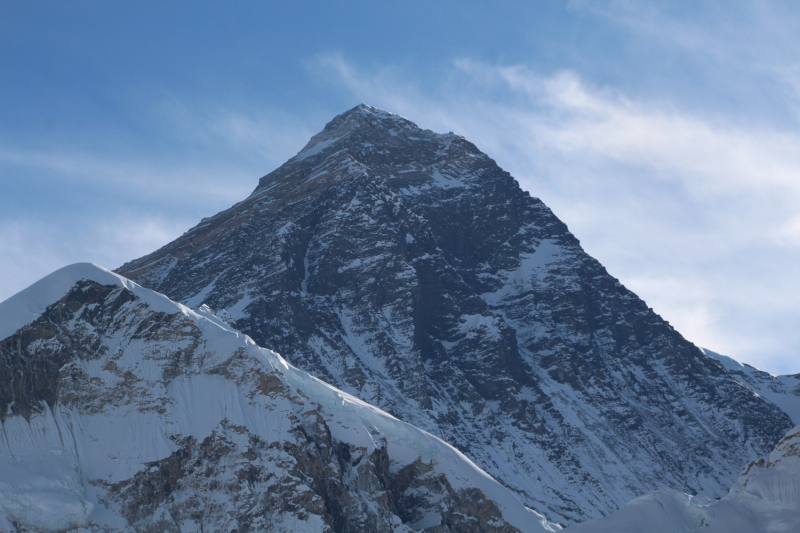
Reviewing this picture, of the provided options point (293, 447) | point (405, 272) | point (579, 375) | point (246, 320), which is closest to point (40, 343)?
point (293, 447)

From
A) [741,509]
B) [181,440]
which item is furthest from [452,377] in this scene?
[741,509]

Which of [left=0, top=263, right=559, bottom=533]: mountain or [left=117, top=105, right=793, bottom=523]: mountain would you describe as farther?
[left=117, top=105, right=793, bottom=523]: mountain

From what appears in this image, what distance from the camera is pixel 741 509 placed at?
177ft

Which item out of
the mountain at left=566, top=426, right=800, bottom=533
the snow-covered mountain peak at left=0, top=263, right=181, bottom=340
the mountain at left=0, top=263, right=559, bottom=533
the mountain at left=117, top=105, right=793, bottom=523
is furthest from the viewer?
the mountain at left=117, top=105, right=793, bottom=523

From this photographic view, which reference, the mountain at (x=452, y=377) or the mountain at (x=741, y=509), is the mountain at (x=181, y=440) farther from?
the mountain at (x=452, y=377)

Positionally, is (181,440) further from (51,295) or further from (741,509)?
(741,509)

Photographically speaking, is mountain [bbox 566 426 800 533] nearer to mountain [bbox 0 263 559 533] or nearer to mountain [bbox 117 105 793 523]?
mountain [bbox 0 263 559 533]

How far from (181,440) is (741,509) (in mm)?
44287

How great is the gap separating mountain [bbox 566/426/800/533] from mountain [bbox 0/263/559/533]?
83.7 feet

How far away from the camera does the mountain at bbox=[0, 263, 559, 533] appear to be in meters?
71.4

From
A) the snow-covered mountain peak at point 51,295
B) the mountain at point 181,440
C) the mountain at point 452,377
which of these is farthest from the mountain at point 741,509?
the mountain at point 452,377

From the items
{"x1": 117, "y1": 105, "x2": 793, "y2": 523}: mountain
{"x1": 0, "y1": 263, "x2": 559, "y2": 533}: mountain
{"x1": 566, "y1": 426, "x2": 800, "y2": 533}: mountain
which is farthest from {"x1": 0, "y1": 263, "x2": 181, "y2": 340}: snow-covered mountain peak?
{"x1": 117, "y1": 105, "x2": 793, "y2": 523}: mountain

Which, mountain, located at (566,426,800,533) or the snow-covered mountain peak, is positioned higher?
the snow-covered mountain peak

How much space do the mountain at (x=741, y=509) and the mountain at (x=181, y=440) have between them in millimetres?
25505
